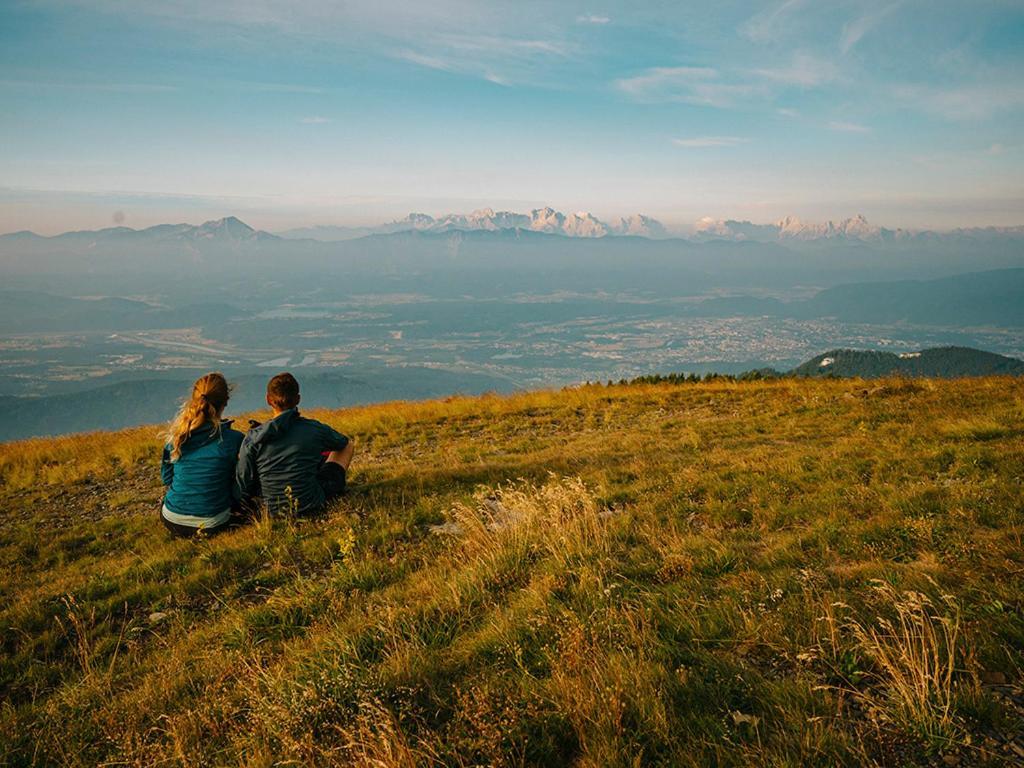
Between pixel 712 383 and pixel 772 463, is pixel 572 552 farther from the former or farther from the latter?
pixel 712 383

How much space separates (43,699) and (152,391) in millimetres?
236363

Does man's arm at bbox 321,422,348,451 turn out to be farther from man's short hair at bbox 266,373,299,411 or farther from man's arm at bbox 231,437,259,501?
man's arm at bbox 231,437,259,501

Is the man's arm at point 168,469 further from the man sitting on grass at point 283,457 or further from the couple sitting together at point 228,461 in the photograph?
the man sitting on grass at point 283,457

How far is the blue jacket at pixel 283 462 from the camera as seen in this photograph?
7.14 meters

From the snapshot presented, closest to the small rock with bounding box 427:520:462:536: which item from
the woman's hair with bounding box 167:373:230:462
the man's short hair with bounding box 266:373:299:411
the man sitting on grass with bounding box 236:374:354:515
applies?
the man sitting on grass with bounding box 236:374:354:515

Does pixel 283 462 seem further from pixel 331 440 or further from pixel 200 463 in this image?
pixel 200 463

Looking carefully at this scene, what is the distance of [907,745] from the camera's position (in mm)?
2434

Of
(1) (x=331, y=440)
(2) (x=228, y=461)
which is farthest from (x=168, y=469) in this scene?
(1) (x=331, y=440)

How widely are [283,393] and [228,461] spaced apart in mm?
1335

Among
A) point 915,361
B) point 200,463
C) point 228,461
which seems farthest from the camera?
point 915,361

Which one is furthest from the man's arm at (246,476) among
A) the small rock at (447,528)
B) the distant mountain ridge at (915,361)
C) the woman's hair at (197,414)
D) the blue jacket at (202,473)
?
the distant mountain ridge at (915,361)

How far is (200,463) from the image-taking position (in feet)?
23.4

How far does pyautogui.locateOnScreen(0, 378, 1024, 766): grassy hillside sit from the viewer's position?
266 cm

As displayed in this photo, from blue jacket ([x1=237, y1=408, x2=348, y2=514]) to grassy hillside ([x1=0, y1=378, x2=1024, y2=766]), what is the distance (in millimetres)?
405
